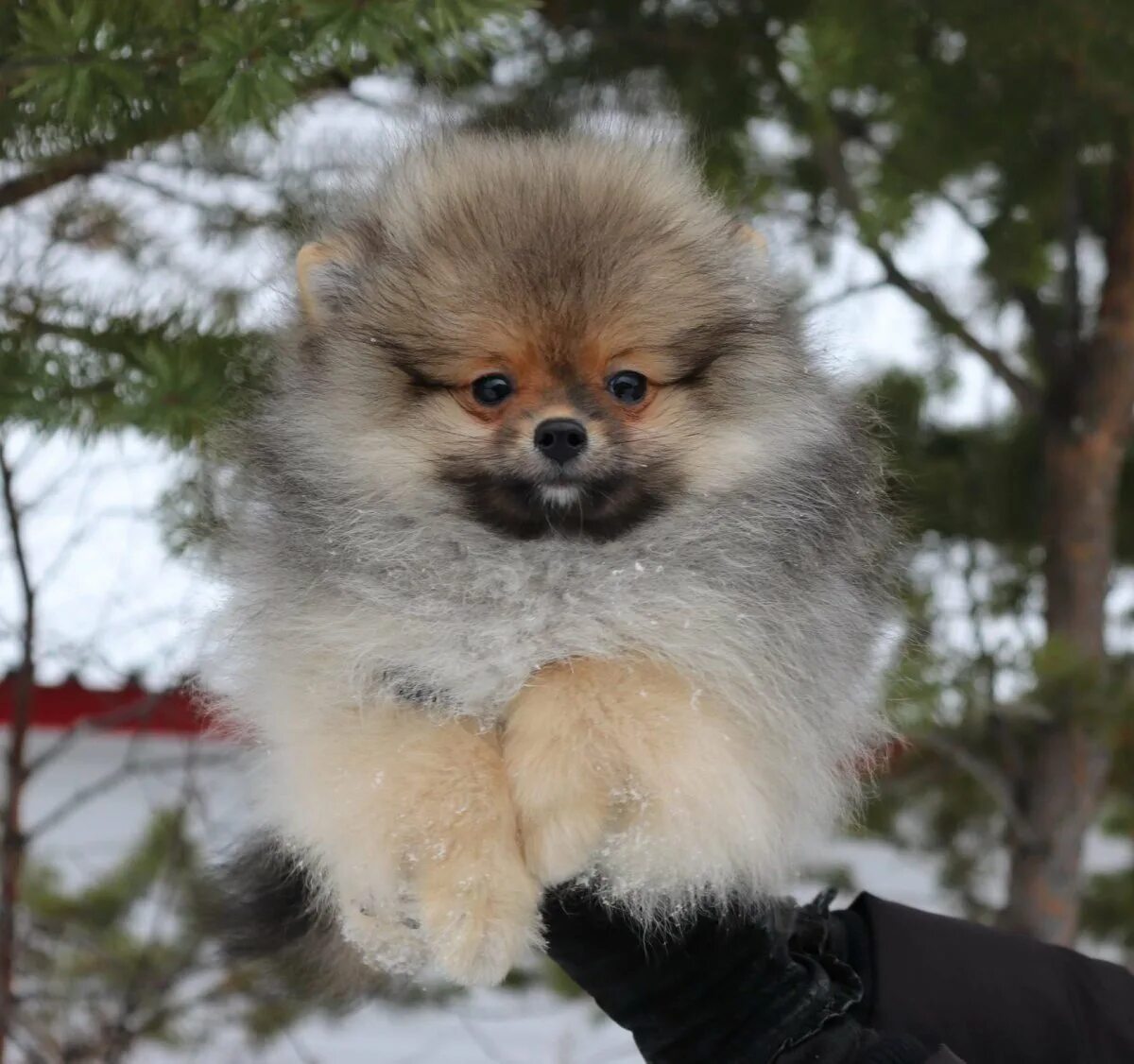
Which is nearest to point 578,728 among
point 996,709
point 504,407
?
point 504,407

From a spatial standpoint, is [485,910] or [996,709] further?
[996,709]

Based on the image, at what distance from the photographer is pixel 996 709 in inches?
102

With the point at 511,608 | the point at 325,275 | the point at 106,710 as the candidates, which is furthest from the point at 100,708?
the point at 511,608

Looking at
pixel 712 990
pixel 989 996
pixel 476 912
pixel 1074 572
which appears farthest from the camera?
pixel 1074 572

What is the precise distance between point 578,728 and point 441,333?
0.39 m

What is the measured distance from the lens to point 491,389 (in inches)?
45.3

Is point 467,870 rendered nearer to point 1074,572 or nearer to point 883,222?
point 883,222

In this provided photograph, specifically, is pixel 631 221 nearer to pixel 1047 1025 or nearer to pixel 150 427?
pixel 150 427

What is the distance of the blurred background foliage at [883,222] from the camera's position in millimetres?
1202

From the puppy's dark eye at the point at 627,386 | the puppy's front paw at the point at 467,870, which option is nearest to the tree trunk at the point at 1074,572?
the puppy's dark eye at the point at 627,386

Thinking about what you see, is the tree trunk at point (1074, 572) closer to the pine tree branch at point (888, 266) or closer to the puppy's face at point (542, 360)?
the pine tree branch at point (888, 266)

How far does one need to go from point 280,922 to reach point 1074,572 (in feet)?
6.52

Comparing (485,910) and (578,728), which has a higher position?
(578,728)

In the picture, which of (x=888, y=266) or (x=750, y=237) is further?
(x=888, y=266)
